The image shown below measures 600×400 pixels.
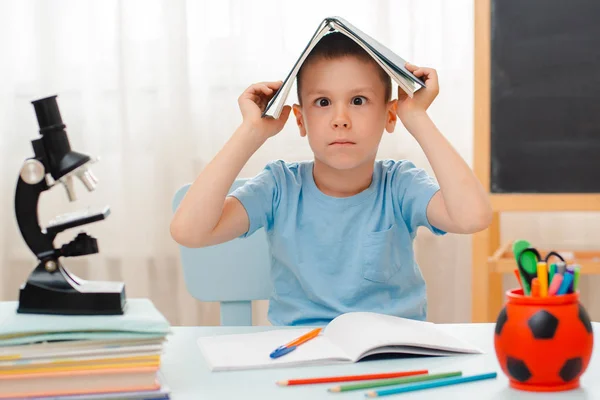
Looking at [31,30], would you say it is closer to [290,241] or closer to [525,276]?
[290,241]

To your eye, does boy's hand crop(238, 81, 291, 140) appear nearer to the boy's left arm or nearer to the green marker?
the boy's left arm

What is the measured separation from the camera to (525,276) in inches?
31.7

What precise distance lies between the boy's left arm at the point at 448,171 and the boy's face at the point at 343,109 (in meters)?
0.05

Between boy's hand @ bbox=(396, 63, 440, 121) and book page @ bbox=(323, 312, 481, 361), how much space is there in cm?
37

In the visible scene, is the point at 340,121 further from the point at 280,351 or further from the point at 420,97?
the point at 280,351

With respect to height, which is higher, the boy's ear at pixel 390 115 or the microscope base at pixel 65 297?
the boy's ear at pixel 390 115

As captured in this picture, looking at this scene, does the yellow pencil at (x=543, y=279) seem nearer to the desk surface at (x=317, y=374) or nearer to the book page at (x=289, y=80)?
the desk surface at (x=317, y=374)

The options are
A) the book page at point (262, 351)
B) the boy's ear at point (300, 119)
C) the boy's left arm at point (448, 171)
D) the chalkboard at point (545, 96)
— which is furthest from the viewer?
the chalkboard at point (545, 96)

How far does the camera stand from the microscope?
2.63 ft

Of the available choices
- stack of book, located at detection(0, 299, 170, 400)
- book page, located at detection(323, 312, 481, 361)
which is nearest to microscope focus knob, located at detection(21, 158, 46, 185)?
stack of book, located at detection(0, 299, 170, 400)

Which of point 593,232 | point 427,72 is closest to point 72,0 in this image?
point 427,72

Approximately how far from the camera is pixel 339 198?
1.37 m

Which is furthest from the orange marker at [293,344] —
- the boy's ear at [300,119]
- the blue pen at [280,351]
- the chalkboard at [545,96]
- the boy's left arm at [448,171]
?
the chalkboard at [545,96]

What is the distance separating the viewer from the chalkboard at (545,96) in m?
1.90
